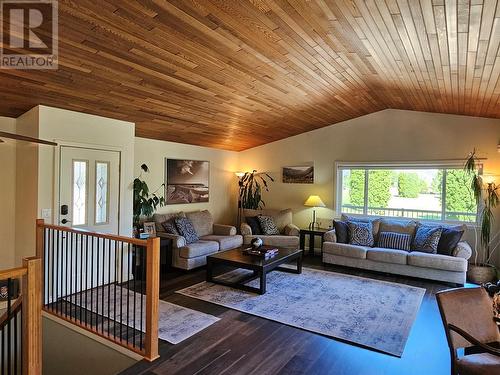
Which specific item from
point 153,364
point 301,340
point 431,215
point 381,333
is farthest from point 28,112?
point 431,215

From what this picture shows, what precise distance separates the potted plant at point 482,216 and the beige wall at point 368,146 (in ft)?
0.80

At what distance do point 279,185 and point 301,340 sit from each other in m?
4.74

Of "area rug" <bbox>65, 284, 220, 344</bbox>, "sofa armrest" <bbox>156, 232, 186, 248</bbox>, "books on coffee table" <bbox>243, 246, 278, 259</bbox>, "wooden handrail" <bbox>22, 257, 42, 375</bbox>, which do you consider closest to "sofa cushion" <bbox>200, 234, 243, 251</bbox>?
"sofa armrest" <bbox>156, 232, 186, 248</bbox>

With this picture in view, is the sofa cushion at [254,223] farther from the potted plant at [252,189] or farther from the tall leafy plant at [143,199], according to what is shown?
the tall leafy plant at [143,199]

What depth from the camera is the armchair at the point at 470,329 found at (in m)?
2.07

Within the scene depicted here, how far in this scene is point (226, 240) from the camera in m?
6.13

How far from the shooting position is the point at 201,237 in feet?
20.7

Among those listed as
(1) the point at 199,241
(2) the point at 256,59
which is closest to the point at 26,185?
(1) the point at 199,241

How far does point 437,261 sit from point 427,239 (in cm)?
46

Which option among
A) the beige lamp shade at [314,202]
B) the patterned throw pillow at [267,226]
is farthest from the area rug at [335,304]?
the beige lamp shade at [314,202]

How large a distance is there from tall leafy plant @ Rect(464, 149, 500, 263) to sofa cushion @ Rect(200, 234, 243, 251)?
4146 millimetres

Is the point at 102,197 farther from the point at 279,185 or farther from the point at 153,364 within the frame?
the point at 279,185

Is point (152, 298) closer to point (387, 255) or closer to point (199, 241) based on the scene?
point (199, 241)

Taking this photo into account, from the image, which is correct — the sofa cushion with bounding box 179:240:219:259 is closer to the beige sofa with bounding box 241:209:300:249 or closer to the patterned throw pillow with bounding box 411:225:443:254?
the beige sofa with bounding box 241:209:300:249
